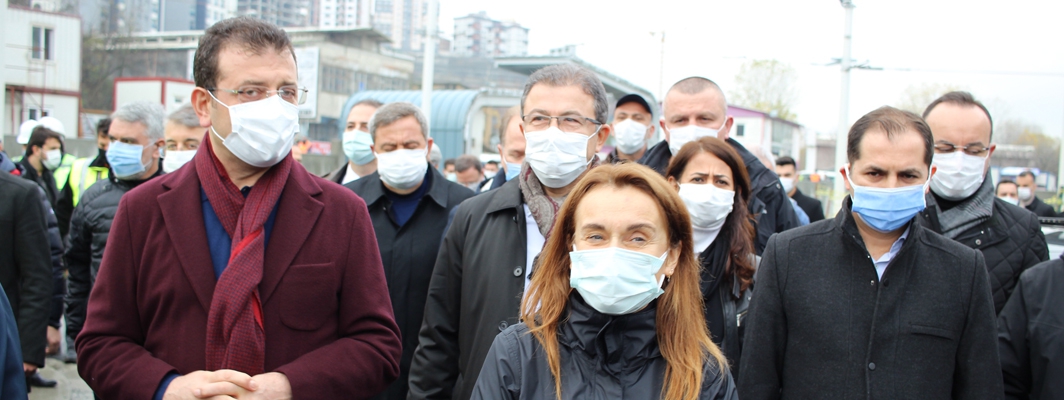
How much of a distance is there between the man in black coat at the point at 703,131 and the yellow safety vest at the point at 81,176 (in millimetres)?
5703

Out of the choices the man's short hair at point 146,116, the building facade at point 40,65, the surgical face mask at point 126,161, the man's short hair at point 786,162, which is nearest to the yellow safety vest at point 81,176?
the man's short hair at point 146,116

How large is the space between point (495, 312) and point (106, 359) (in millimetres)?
1350

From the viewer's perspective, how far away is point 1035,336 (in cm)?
319

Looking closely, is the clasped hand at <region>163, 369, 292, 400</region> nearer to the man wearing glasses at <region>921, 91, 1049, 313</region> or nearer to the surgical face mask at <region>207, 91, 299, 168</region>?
the surgical face mask at <region>207, 91, 299, 168</region>

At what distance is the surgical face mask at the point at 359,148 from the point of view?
5840 mm

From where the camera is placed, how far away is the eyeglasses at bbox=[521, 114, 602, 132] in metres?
3.48

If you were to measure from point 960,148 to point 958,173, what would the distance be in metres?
0.15

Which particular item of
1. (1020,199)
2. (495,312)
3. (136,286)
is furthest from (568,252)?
(1020,199)

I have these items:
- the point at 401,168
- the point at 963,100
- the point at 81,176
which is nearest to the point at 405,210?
the point at 401,168

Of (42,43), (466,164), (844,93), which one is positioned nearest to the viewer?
(466,164)

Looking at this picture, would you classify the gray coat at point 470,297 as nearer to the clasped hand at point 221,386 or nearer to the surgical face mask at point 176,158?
the clasped hand at point 221,386

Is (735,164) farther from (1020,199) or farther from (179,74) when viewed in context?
(179,74)

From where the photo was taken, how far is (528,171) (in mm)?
3543

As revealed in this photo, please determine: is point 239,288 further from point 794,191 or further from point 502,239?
point 794,191
